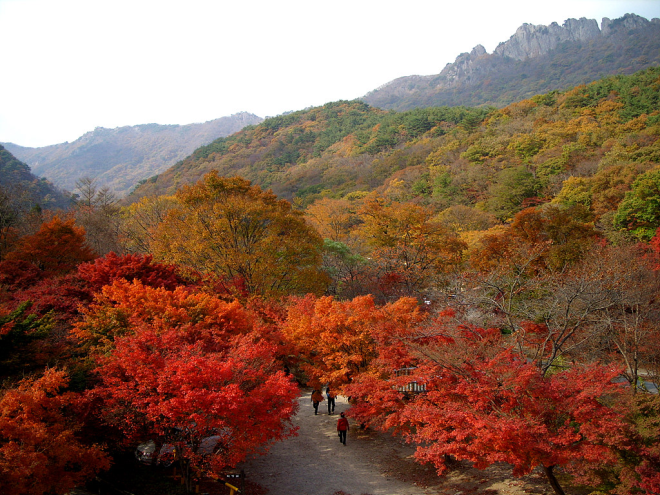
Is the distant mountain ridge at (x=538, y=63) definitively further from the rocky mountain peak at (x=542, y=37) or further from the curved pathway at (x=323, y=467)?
the curved pathway at (x=323, y=467)

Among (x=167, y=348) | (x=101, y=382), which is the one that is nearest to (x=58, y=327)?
(x=101, y=382)

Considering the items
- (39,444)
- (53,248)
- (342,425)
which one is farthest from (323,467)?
(53,248)

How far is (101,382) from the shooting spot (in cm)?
1025

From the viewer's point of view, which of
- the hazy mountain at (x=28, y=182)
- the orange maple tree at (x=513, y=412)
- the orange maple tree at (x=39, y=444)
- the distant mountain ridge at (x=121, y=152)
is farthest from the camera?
the distant mountain ridge at (x=121, y=152)

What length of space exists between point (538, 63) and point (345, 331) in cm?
15646

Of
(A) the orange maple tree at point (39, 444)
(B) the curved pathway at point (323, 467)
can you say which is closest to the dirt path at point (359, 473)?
(B) the curved pathway at point (323, 467)

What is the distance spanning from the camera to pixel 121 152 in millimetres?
162125

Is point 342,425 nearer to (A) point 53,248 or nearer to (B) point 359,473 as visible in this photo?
(B) point 359,473

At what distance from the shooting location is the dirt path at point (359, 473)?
35.1ft

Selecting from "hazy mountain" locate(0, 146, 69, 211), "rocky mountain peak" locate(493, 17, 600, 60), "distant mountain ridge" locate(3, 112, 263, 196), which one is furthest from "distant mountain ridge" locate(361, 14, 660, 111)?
"hazy mountain" locate(0, 146, 69, 211)

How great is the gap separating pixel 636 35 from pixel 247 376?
161343mm

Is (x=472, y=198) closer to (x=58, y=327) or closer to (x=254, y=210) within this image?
(x=254, y=210)

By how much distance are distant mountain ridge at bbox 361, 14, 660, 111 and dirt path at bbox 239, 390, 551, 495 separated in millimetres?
113557

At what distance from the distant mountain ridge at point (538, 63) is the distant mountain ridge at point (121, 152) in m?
74.3
